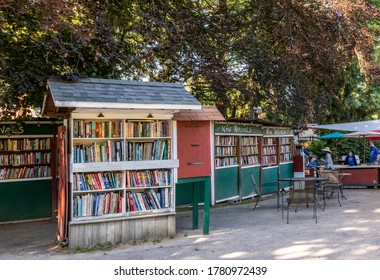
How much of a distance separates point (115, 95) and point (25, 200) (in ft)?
15.0

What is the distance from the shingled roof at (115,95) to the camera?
6.40m

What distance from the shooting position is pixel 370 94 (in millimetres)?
22312

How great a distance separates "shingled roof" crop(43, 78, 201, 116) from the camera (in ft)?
21.0

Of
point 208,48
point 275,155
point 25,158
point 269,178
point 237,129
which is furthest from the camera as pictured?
point 275,155

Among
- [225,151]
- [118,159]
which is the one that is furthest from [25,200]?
[225,151]

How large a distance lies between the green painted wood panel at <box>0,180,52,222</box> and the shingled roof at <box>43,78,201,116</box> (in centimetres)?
289

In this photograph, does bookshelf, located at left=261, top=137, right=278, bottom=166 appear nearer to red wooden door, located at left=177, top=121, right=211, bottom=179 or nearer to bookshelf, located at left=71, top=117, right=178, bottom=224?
red wooden door, located at left=177, top=121, right=211, bottom=179

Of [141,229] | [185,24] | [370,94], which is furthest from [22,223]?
[370,94]

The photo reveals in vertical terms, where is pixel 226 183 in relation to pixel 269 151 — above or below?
below

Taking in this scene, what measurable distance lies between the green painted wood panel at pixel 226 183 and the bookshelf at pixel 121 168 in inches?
179

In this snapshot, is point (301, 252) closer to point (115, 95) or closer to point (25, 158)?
point (115, 95)

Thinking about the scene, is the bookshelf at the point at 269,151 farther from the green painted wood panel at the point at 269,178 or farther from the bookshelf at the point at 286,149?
the bookshelf at the point at 286,149

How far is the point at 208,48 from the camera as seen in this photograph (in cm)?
1134
